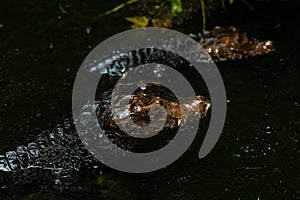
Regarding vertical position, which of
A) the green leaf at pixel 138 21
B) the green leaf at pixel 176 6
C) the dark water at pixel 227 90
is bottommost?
the dark water at pixel 227 90

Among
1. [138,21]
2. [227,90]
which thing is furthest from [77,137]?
[138,21]

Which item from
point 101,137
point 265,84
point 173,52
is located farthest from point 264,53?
point 101,137

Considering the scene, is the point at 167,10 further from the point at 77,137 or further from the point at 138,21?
the point at 77,137

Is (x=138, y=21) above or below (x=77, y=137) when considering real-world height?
above

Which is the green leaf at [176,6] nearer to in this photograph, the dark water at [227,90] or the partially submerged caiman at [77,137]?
the dark water at [227,90]

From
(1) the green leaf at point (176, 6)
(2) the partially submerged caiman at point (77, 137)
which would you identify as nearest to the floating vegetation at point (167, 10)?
(1) the green leaf at point (176, 6)

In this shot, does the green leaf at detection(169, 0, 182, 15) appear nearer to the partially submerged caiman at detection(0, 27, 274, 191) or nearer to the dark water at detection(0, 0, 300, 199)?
the dark water at detection(0, 0, 300, 199)

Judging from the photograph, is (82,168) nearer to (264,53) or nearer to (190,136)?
(190,136)

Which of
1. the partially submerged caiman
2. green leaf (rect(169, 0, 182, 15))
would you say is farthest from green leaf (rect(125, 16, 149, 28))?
the partially submerged caiman
